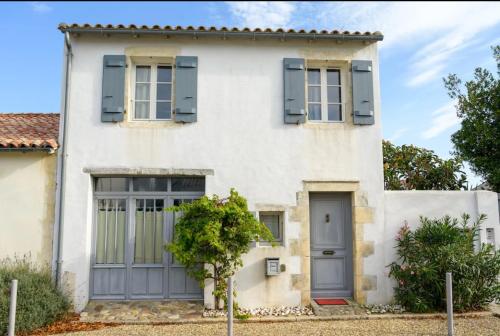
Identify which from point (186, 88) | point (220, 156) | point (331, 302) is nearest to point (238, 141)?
point (220, 156)

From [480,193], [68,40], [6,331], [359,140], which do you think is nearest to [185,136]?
[68,40]

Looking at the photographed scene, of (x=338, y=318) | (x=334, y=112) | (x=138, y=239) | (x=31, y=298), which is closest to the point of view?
(x=31, y=298)

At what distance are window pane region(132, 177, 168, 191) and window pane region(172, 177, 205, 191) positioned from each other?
0.63 feet

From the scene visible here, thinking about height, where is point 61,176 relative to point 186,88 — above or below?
below

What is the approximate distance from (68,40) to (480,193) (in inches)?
332

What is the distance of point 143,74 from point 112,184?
225 centimetres

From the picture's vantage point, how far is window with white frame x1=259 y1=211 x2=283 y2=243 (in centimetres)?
727

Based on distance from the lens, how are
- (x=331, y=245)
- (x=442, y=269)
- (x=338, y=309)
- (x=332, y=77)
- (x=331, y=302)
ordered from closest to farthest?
(x=442, y=269), (x=338, y=309), (x=331, y=302), (x=331, y=245), (x=332, y=77)

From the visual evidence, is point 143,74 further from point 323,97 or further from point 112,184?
point 323,97

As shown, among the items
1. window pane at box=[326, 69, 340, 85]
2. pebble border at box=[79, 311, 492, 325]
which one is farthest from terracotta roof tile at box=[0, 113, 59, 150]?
window pane at box=[326, 69, 340, 85]

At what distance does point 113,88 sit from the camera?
7.23 meters

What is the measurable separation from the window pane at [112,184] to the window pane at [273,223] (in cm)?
272

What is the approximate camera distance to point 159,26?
7.21 m

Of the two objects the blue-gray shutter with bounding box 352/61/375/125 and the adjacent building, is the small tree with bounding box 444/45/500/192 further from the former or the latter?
the adjacent building
